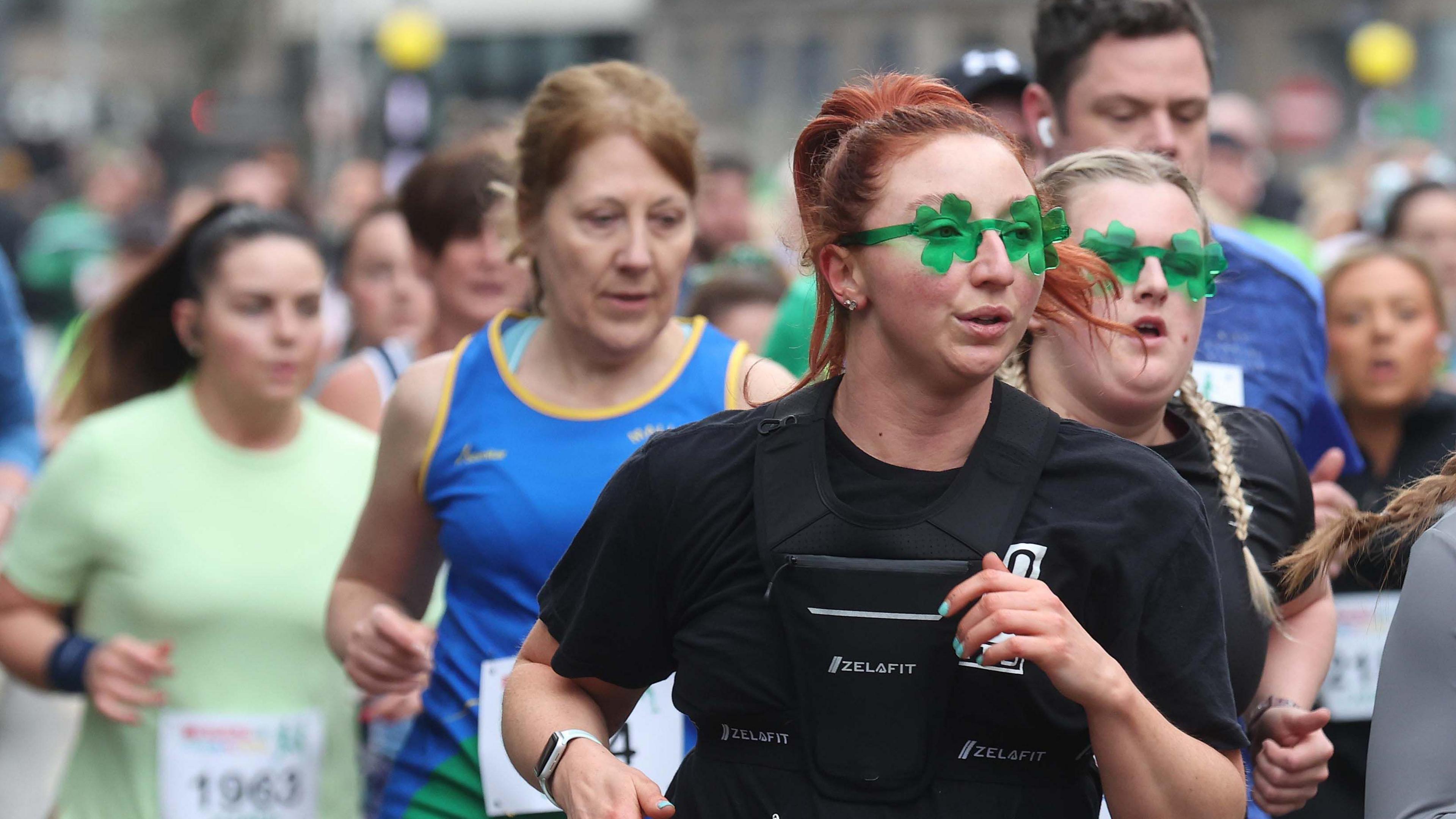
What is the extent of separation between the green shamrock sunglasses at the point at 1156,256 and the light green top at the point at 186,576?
238cm

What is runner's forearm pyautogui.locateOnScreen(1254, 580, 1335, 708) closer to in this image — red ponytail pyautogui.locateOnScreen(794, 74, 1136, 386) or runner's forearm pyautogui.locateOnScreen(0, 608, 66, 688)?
red ponytail pyautogui.locateOnScreen(794, 74, 1136, 386)

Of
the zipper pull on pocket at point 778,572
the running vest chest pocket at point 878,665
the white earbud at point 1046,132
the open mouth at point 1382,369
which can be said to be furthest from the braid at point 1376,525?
the open mouth at point 1382,369

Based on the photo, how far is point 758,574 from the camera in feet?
7.97

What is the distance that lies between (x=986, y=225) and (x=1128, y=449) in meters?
0.35

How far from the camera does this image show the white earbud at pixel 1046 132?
4.23m

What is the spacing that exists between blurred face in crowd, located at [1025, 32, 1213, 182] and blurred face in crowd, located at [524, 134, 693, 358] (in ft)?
3.06

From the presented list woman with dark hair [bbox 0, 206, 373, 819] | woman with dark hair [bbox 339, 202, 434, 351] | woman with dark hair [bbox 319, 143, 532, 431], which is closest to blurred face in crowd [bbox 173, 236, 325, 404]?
woman with dark hair [bbox 0, 206, 373, 819]

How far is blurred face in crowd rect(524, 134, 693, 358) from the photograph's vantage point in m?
3.66

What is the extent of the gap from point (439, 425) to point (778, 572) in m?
1.46

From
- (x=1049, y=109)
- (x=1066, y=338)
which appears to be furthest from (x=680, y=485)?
(x=1049, y=109)

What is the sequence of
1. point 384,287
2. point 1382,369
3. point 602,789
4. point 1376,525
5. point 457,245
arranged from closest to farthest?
point 602,789, point 1376,525, point 1382,369, point 457,245, point 384,287

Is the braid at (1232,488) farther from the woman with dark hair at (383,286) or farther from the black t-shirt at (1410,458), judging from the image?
the woman with dark hair at (383,286)

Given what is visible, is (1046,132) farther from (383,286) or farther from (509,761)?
(383,286)

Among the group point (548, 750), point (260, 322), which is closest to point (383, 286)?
point (260, 322)
